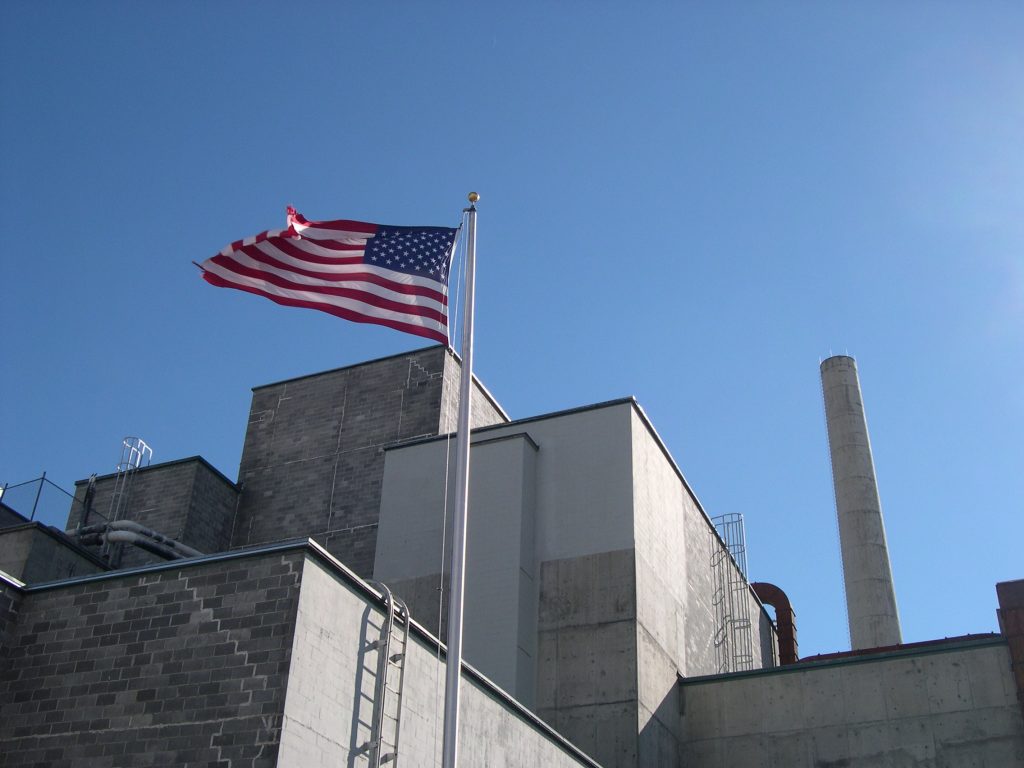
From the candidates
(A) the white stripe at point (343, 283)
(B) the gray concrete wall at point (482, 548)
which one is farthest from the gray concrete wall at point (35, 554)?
(A) the white stripe at point (343, 283)

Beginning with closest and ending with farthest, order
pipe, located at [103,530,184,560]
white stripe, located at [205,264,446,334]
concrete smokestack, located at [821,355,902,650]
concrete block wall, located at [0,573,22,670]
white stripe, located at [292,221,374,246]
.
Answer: concrete block wall, located at [0,573,22,670] → white stripe, located at [205,264,446,334] → white stripe, located at [292,221,374,246] → pipe, located at [103,530,184,560] → concrete smokestack, located at [821,355,902,650]

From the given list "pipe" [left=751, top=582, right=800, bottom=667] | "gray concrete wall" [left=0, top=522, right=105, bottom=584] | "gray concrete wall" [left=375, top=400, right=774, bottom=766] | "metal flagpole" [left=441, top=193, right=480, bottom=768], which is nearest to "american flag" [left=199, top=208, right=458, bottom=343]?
"metal flagpole" [left=441, top=193, right=480, bottom=768]

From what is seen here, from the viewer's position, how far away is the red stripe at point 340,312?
1622 centimetres

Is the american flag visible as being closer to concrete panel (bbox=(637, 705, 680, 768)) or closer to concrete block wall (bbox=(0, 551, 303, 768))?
concrete block wall (bbox=(0, 551, 303, 768))

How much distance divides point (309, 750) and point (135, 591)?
11.0 feet

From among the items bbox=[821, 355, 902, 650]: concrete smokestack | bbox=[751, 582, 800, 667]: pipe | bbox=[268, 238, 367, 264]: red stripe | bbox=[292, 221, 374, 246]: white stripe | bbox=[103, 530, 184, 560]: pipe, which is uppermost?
bbox=[821, 355, 902, 650]: concrete smokestack

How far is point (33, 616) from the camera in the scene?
51.0 ft

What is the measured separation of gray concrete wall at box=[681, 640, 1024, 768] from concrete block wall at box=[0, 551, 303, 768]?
52.8 ft

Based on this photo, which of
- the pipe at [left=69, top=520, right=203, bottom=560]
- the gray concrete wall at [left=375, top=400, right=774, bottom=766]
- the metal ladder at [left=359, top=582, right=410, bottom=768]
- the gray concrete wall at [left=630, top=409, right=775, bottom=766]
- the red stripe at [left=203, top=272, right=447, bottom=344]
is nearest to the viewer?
the metal ladder at [left=359, top=582, right=410, bottom=768]

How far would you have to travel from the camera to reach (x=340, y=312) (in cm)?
1667

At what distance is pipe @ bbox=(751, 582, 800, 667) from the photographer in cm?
4100

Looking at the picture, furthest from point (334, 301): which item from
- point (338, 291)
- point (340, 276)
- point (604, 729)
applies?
point (604, 729)

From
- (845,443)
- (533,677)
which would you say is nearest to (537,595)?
(533,677)

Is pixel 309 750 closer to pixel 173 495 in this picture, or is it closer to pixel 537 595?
pixel 537 595
